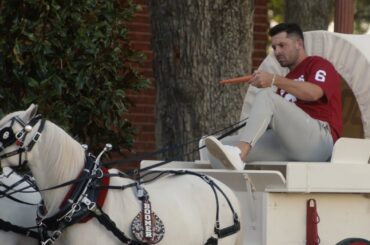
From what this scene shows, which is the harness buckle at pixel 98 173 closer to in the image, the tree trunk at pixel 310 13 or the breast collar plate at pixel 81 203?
the breast collar plate at pixel 81 203

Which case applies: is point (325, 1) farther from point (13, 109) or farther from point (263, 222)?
point (263, 222)

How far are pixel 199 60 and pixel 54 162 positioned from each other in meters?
3.53

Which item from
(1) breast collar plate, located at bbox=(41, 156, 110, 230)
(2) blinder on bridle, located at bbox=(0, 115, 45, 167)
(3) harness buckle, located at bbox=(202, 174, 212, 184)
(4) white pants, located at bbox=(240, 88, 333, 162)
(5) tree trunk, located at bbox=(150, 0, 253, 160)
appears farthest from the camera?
(5) tree trunk, located at bbox=(150, 0, 253, 160)

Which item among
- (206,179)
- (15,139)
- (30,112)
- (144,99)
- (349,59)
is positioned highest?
(349,59)

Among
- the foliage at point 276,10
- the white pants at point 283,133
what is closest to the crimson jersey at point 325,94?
the white pants at point 283,133

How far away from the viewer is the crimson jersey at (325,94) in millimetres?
8711

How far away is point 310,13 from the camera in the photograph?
13547 mm

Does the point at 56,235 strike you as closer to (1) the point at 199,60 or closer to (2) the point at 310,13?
(1) the point at 199,60

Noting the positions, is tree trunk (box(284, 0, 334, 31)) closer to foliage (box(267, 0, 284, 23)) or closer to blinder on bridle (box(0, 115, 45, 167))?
blinder on bridle (box(0, 115, 45, 167))

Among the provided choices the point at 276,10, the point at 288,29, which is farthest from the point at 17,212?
the point at 276,10

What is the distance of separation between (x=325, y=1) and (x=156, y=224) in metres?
6.92

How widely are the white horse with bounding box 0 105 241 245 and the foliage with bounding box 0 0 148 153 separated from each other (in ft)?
6.64

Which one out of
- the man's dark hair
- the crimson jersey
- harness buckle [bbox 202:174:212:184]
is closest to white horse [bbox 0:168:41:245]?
harness buckle [bbox 202:174:212:184]

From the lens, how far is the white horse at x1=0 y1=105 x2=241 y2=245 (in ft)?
23.0
